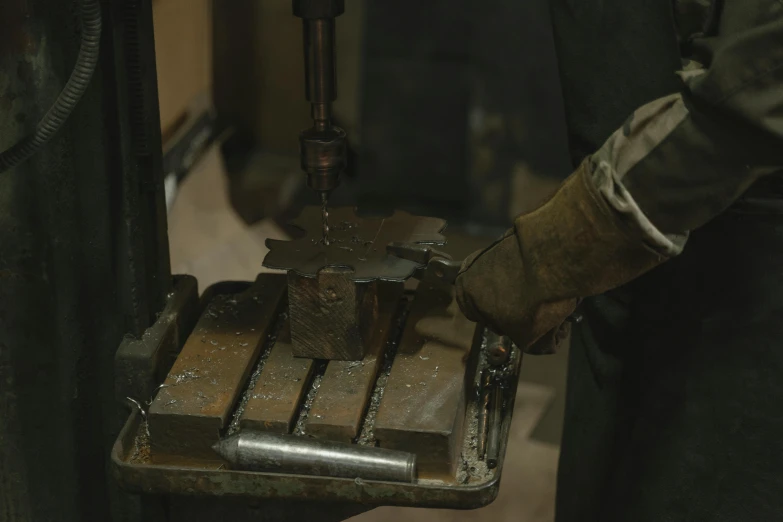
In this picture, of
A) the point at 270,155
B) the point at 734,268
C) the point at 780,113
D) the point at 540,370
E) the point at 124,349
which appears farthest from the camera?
the point at 270,155

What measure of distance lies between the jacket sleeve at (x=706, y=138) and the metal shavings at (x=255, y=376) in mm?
586

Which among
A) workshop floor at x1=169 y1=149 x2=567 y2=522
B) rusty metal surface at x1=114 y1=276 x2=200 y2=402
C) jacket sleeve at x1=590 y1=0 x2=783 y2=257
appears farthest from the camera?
workshop floor at x1=169 y1=149 x2=567 y2=522

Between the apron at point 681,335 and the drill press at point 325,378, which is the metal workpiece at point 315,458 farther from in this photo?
the apron at point 681,335

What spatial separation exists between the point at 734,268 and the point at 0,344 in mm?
1057

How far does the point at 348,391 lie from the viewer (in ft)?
4.55

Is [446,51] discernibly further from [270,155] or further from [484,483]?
[484,483]

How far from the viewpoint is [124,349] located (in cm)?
147

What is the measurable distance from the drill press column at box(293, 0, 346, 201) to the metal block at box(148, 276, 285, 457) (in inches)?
9.9

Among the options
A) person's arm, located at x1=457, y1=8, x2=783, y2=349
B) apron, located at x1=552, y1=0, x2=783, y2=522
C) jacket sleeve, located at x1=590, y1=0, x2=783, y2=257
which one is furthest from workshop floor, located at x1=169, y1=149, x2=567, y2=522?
jacket sleeve, located at x1=590, y1=0, x2=783, y2=257

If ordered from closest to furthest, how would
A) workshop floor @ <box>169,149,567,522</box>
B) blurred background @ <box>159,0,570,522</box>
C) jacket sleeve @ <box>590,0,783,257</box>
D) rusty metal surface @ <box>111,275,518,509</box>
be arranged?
jacket sleeve @ <box>590,0,783,257</box>, rusty metal surface @ <box>111,275,518,509</box>, workshop floor @ <box>169,149,567,522</box>, blurred background @ <box>159,0,570,522</box>

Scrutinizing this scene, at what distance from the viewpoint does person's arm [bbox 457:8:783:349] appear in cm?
109

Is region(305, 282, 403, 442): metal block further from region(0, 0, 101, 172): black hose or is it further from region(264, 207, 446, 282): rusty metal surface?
region(0, 0, 101, 172): black hose

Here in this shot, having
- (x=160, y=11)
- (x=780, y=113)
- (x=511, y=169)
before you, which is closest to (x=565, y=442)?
(x=780, y=113)

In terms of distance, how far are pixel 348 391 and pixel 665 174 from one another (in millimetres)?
532
